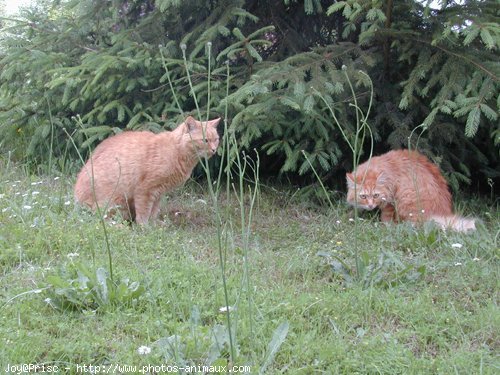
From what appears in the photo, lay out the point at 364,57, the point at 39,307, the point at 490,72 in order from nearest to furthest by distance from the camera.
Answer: the point at 39,307 → the point at 490,72 → the point at 364,57

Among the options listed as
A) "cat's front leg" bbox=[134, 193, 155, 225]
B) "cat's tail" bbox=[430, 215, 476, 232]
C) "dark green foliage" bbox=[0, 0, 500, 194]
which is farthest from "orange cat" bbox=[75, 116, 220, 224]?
"cat's tail" bbox=[430, 215, 476, 232]

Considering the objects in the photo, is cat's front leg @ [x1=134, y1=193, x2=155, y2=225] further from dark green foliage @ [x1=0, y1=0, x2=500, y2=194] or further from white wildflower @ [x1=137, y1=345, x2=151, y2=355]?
white wildflower @ [x1=137, y1=345, x2=151, y2=355]

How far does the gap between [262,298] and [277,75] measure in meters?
2.72

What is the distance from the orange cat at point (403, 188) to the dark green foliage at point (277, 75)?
254mm

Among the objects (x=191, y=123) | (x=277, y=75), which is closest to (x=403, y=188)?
(x=277, y=75)

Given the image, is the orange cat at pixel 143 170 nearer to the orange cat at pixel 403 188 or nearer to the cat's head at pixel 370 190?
the cat's head at pixel 370 190

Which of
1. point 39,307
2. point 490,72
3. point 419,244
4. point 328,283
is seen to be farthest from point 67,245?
point 490,72

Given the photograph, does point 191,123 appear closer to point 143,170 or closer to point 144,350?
point 143,170

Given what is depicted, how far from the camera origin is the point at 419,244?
14.8 ft

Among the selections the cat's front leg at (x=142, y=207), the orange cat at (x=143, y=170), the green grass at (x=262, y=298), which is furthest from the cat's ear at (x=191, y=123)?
the green grass at (x=262, y=298)

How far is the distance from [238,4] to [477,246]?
3570 mm

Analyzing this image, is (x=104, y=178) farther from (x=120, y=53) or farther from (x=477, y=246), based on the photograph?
(x=477, y=246)

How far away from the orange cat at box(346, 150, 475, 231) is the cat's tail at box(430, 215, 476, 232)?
5.8 inches

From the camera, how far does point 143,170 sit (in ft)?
17.6
